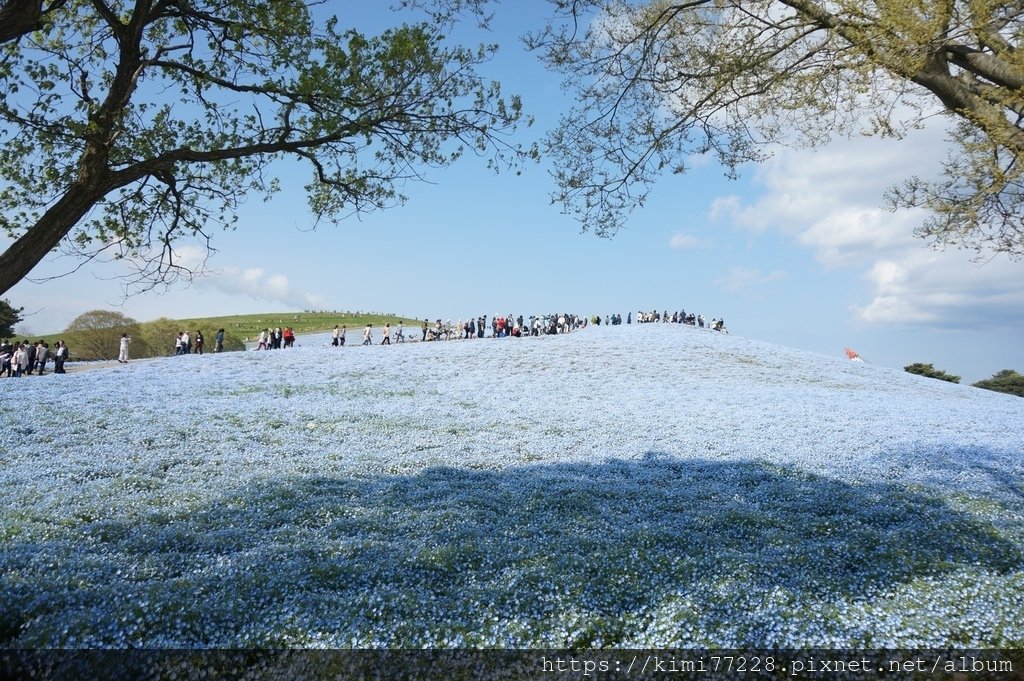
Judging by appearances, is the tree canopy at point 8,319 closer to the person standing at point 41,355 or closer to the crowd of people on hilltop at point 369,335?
the crowd of people on hilltop at point 369,335

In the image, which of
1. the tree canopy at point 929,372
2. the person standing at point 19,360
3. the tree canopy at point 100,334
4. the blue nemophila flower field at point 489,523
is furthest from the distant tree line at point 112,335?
the tree canopy at point 929,372

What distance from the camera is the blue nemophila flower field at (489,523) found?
654 cm

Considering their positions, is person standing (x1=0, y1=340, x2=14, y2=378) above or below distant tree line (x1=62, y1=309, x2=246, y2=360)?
below

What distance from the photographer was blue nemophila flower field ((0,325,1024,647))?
21.5 feet

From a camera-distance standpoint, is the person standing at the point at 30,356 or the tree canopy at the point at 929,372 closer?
the person standing at the point at 30,356

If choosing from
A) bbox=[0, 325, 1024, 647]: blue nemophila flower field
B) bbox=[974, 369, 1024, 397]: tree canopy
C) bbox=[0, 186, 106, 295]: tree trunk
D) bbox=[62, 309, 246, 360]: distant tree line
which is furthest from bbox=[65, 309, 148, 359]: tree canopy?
bbox=[974, 369, 1024, 397]: tree canopy

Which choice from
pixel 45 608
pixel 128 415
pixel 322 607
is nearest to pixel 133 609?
pixel 45 608

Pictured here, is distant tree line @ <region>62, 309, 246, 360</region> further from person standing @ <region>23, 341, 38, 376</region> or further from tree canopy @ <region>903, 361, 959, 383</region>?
tree canopy @ <region>903, 361, 959, 383</region>

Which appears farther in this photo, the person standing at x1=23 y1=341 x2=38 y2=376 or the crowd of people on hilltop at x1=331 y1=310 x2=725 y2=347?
the crowd of people on hilltop at x1=331 y1=310 x2=725 y2=347

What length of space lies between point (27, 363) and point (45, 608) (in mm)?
29999

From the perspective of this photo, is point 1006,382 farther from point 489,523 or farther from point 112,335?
point 112,335

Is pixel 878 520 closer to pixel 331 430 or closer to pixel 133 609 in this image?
pixel 133 609

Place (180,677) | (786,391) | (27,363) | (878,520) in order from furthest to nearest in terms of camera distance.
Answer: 1. (27,363)
2. (786,391)
3. (878,520)
4. (180,677)

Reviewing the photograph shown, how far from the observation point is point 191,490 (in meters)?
10.4
